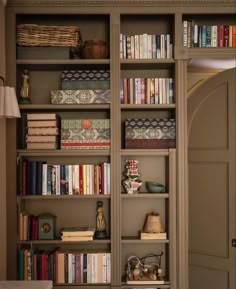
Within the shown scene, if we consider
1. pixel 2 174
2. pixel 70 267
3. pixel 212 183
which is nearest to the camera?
pixel 2 174

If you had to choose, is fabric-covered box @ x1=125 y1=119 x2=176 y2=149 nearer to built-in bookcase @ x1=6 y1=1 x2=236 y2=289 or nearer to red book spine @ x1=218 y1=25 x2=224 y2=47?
built-in bookcase @ x1=6 y1=1 x2=236 y2=289

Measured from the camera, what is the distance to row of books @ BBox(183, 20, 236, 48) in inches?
122

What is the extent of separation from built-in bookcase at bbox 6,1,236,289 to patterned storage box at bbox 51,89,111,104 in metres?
0.04

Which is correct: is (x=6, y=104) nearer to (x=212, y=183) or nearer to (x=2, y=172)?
(x=2, y=172)

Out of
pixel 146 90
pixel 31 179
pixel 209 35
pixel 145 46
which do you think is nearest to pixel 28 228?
pixel 31 179

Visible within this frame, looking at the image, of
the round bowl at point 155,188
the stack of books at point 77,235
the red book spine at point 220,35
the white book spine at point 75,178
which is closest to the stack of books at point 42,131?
the white book spine at point 75,178

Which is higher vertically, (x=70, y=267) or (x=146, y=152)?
(x=146, y=152)

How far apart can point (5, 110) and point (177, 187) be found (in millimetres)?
1424

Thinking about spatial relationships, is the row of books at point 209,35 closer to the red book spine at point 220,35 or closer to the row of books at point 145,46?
the red book spine at point 220,35

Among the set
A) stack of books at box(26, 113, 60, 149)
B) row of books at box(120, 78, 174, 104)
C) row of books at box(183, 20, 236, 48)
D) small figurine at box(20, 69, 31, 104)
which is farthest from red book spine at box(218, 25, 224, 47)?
small figurine at box(20, 69, 31, 104)

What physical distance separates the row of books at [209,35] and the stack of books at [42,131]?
123cm

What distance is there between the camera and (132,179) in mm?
3154

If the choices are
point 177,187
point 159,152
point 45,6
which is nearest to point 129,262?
point 177,187

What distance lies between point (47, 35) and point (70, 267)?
5.97 ft
